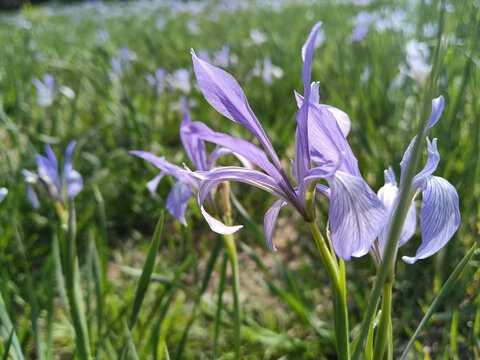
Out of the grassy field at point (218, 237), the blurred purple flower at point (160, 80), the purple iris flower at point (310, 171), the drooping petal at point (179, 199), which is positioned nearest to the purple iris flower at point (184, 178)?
the drooping petal at point (179, 199)

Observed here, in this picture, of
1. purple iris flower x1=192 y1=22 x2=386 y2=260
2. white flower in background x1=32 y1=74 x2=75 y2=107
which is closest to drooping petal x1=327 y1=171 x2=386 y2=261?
purple iris flower x1=192 y1=22 x2=386 y2=260

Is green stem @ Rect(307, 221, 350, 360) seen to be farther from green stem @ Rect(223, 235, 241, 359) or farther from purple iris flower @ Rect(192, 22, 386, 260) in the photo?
green stem @ Rect(223, 235, 241, 359)

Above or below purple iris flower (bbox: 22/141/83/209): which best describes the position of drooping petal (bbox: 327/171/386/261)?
above

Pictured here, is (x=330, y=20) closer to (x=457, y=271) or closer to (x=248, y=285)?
(x=248, y=285)

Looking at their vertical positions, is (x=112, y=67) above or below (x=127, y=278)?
above

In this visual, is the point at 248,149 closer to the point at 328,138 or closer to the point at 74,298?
the point at 328,138

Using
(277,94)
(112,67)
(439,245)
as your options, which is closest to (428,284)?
(439,245)

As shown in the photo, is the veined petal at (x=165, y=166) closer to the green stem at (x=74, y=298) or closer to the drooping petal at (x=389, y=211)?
the green stem at (x=74, y=298)
